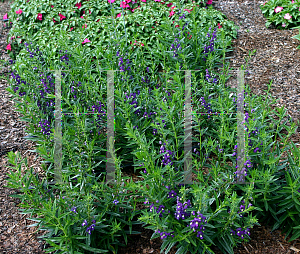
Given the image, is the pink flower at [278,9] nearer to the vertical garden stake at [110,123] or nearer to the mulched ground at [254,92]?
the mulched ground at [254,92]

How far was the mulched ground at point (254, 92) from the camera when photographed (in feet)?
9.63

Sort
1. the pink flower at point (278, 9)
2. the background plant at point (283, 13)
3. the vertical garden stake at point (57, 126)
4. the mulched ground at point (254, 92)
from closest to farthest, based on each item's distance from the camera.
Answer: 1. the mulched ground at point (254, 92)
2. the vertical garden stake at point (57, 126)
3. the background plant at point (283, 13)
4. the pink flower at point (278, 9)

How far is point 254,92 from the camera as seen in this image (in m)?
4.41

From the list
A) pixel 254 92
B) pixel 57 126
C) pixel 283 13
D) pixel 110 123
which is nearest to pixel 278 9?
pixel 283 13

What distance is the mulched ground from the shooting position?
294 cm

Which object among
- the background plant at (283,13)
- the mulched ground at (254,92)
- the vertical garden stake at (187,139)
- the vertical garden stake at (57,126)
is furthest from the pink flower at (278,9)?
the vertical garden stake at (57,126)

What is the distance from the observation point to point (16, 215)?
323 cm

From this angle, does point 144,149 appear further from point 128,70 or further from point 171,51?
point 171,51

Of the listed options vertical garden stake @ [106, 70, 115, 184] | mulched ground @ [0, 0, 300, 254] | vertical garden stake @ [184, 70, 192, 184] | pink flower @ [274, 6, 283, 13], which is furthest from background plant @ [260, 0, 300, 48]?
vertical garden stake @ [106, 70, 115, 184]

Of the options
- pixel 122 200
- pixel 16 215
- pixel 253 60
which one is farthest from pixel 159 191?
pixel 253 60

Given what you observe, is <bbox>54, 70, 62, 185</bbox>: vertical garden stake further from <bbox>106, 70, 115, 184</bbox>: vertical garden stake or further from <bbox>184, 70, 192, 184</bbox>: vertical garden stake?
<bbox>184, 70, 192, 184</bbox>: vertical garden stake

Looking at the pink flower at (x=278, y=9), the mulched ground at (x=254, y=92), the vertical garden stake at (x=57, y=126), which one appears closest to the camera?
the mulched ground at (x=254, y=92)

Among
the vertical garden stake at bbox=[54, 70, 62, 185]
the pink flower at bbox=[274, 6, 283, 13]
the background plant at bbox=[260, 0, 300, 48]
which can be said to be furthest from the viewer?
the pink flower at bbox=[274, 6, 283, 13]

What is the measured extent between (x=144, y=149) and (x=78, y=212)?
78 cm
